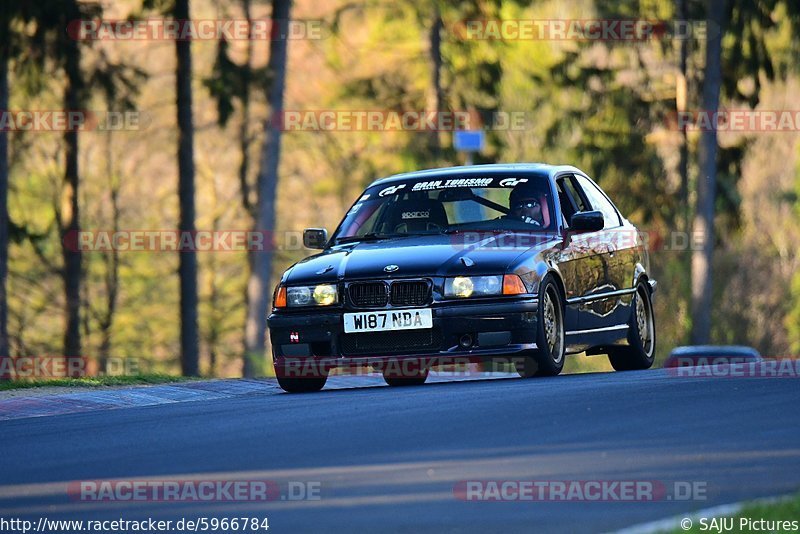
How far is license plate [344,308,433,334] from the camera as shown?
12617 mm

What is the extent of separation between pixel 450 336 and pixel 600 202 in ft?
11.5

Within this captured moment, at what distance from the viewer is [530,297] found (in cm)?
1272

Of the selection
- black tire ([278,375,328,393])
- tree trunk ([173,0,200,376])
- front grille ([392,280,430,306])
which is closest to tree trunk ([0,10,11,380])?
tree trunk ([173,0,200,376])

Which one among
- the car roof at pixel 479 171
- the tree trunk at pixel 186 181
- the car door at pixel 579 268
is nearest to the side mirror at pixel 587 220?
the car door at pixel 579 268

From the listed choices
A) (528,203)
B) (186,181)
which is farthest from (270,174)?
(528,203)

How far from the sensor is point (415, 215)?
14141 millimetres

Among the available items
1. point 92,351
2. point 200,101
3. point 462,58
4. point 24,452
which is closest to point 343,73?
point 462,58

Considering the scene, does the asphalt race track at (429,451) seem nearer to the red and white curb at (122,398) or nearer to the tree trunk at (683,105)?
the red and white curb at (122,398)

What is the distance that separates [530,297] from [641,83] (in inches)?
1128

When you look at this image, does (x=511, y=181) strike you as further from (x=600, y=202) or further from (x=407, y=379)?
(x=407, y=379)

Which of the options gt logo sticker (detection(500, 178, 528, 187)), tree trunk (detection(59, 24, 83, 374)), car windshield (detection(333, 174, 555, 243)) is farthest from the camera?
tree trunk (detection(59, 24, 83, 374))

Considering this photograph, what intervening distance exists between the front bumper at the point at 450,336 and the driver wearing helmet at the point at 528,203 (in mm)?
1307

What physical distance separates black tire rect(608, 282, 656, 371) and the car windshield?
68.2 inches

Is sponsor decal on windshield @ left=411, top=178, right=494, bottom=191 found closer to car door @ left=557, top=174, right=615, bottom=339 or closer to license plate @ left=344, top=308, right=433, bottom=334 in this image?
car door @ left=557, top=174, right=615, bottom=339
